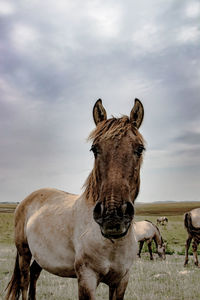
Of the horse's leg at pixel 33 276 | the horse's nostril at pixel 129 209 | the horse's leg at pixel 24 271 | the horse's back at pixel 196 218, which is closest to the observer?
the horse's nostril at pixel 129 209

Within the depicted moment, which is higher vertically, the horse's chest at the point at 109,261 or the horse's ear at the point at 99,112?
the horse's ear at the point at 99,112

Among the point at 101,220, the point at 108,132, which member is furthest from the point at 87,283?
the point at 108,132

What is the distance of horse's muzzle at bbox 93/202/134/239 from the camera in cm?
231

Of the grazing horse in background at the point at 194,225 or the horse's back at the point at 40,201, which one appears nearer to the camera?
the horse's back at the point at 40,201

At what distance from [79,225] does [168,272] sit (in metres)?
6.35

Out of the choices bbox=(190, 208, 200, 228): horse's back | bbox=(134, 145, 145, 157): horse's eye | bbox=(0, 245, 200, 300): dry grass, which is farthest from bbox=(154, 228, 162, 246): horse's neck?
bbox=(134, 145, 145, 157): horse's eye

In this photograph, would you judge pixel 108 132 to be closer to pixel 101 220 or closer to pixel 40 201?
pixel 101 220

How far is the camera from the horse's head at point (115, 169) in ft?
7.72

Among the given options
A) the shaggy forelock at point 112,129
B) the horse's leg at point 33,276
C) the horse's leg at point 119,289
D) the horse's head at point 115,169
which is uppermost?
the shaggy forelock at point 112,129

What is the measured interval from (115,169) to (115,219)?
0.51m

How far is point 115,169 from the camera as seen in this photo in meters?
→ 2.59

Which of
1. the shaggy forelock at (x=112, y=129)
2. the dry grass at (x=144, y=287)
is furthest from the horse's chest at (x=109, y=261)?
the dry grass at (x=144, y=287)

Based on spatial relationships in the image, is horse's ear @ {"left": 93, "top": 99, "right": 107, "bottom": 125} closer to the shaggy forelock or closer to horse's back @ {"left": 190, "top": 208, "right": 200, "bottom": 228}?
the shaggy forelock

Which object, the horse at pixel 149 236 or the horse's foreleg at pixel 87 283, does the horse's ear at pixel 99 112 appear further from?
the horse at pixel 149 236
